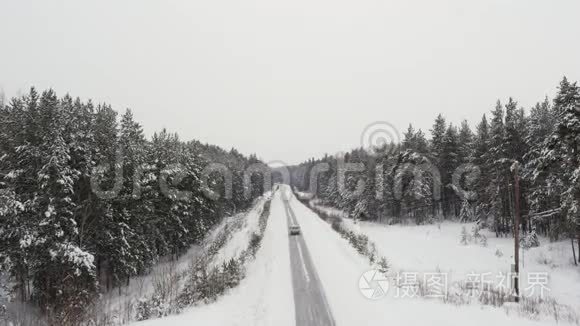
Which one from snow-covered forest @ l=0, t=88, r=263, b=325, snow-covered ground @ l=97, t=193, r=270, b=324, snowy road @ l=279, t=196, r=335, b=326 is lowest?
snow-covered ground @ l=97, t=193, r=270, b=324

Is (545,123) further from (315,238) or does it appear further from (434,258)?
(315,238)

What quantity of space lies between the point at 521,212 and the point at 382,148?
2540 cm

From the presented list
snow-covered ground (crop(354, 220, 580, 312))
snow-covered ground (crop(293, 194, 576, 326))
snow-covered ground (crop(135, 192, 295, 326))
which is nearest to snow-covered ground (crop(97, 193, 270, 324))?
snow-covered ground (crop(135, 192, 295, 326))

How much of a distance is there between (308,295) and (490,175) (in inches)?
1132

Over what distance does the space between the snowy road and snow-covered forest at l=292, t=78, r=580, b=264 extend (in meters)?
11.8

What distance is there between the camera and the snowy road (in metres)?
12.8

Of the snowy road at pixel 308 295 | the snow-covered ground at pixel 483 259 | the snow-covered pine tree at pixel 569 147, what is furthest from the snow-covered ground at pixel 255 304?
the snow-covered pine tree at pixel 569 147

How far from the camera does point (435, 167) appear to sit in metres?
46.6

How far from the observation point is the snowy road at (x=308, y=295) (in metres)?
12.8

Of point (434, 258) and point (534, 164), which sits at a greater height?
point (534, 164)

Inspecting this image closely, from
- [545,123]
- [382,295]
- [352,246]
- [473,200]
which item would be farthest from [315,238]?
[545,123]

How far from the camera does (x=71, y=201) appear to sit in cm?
1898

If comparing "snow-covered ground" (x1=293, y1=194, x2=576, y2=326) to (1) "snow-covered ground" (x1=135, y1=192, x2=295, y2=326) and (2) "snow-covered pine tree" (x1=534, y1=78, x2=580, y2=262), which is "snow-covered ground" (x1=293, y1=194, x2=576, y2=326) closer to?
(1) "snow-covered ground" (x1=135, y1=192, x2=295, y2=326)

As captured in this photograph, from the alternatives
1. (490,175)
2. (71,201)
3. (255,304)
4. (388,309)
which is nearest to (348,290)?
(388,309)
